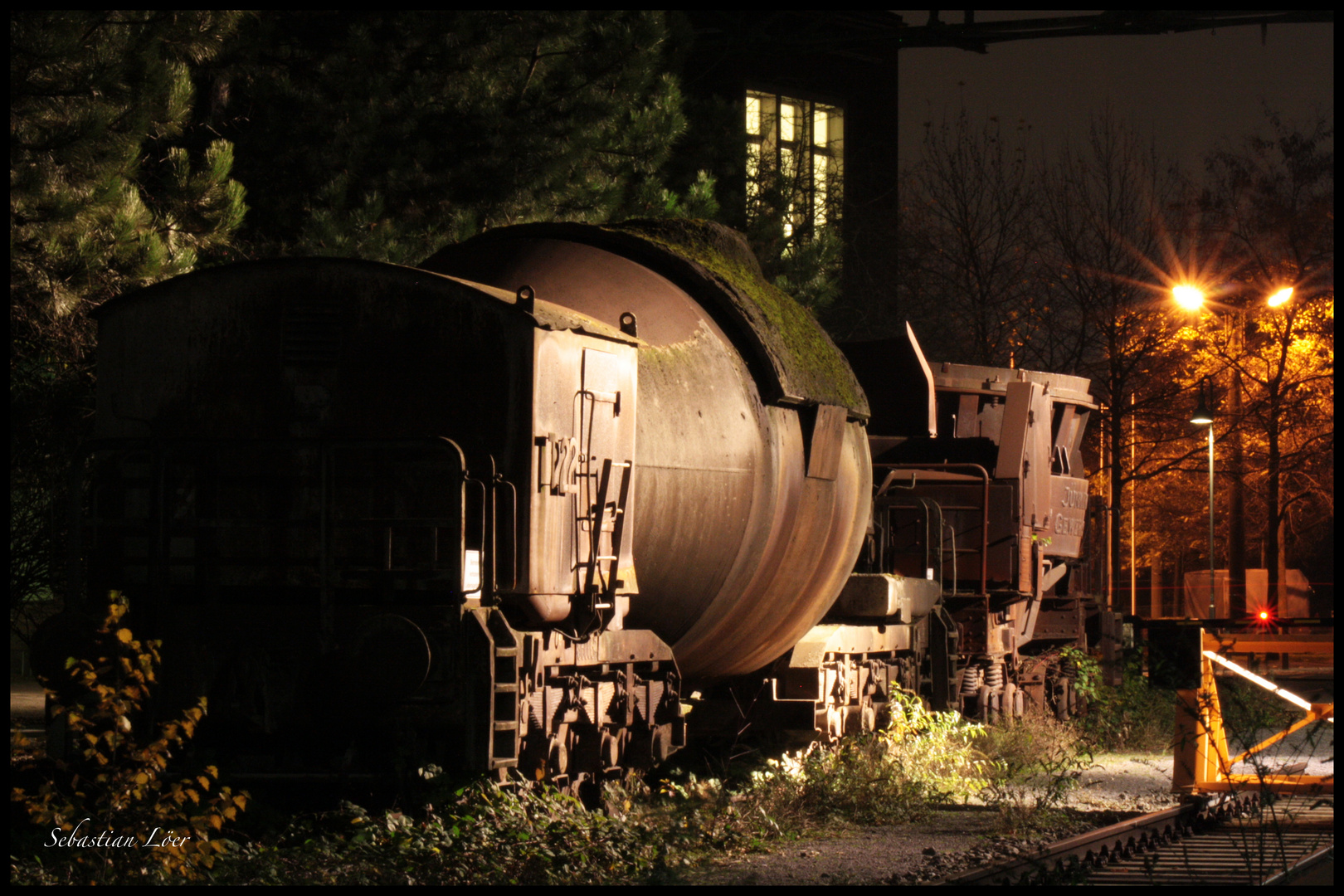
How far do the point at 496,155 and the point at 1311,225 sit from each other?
83.1 feet

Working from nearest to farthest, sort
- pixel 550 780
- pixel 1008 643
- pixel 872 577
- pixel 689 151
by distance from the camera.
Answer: pixel 550 780, pixel 872 577, pixel 1008 643, pixel 689 151

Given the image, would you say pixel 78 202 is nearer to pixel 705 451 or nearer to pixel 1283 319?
pixel 705 451

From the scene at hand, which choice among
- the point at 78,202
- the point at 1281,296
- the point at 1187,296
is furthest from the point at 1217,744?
the point at 1187,296

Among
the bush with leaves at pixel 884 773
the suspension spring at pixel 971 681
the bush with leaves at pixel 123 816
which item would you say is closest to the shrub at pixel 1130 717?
the suspension spring at pixel 971 681

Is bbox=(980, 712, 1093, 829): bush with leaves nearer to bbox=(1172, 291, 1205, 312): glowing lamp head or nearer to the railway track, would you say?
the railway track

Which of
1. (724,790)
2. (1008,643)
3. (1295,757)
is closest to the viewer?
(724,790)

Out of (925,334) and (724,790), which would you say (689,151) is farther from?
(724,790)

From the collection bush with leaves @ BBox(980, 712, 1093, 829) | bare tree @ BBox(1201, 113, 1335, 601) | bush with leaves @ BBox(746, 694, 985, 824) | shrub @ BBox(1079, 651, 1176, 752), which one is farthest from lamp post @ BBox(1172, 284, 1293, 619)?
bush with leaves @ BBox(746, 694, 985, 824)

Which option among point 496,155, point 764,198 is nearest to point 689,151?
point 764,198

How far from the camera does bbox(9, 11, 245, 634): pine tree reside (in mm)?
11344

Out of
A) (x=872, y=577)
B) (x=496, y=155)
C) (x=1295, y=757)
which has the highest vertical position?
(x=496, y=155)

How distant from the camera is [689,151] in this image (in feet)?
82.9

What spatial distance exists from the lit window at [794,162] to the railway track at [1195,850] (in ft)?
49.6

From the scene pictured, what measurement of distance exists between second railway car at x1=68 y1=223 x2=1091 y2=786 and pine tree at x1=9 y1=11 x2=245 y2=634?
2.54m
